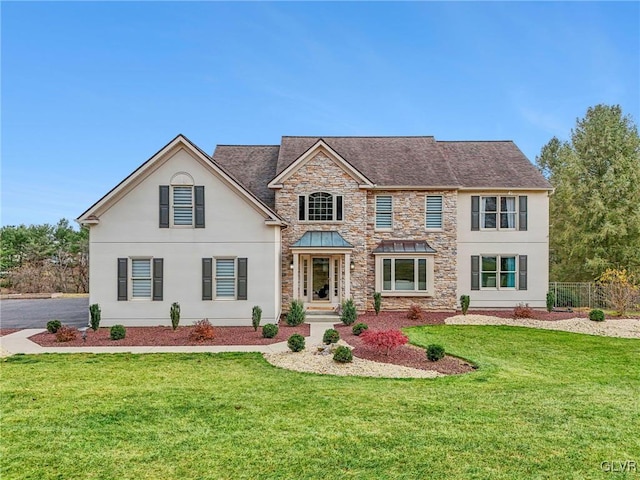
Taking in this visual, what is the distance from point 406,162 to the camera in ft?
69.6

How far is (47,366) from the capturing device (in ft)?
32.9

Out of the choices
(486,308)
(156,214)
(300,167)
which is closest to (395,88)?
(300,167)

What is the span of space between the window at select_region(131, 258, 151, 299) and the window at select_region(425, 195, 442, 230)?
13.7m

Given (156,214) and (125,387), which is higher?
(156,214)

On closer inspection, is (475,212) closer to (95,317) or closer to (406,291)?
(406,291)

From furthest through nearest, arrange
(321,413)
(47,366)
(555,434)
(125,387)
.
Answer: (47,366), (125,387), (321,413), (555,434)

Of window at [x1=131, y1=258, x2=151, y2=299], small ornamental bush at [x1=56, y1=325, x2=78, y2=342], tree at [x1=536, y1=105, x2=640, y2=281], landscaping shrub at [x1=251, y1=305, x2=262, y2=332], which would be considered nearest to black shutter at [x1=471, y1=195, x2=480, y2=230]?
tree at [x1=536, y1=105, x2=640, y2=281]

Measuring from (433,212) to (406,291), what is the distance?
4396 millimetres

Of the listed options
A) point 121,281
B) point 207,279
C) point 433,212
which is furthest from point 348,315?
point 121,281

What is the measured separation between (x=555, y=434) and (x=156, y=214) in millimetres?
15310

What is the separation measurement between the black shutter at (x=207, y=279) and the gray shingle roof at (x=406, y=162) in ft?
17.0

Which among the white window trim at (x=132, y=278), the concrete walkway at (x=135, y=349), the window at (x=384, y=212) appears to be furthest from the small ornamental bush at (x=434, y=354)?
the white window trim at (x=132, y=278)

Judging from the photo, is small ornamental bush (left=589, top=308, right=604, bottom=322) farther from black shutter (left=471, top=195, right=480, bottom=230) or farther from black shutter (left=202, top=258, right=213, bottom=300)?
black shutter (left=202, top=258, right=213, bottom=300)

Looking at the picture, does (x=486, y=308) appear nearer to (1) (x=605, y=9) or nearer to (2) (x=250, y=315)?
(2) (x=250, y=315)
